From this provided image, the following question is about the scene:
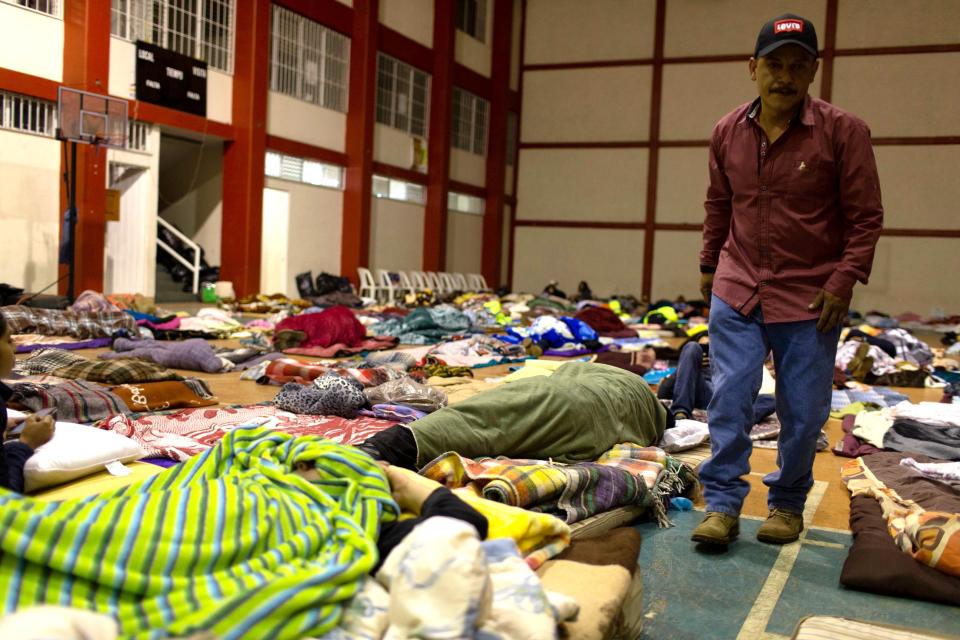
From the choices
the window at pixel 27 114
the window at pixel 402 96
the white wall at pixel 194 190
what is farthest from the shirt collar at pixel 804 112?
the window at pixel 402 96

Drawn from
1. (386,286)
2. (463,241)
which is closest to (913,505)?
(386,286)

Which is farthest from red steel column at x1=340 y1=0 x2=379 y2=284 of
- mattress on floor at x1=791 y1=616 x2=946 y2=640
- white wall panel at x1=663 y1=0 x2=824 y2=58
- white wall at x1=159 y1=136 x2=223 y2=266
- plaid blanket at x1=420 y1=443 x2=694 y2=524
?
mattress on floor at x1=791 y1=616 x2=946 y2=640

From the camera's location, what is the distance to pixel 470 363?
7.35 metres

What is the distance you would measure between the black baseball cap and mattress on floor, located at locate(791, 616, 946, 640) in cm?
168

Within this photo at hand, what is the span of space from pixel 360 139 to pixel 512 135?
6483 mm

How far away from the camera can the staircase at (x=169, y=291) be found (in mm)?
13539

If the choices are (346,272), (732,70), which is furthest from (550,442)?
(732,70)

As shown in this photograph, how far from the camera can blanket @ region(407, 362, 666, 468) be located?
120 inches

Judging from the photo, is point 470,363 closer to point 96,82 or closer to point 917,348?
point 917,348

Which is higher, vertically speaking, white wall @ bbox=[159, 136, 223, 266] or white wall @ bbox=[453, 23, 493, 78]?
white wall @ bbox=[453, 23, 493, 78]

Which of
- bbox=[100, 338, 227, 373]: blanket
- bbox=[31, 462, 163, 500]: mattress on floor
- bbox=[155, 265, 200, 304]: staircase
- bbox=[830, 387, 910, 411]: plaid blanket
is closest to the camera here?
bbox=[31, 462, 163, 500]: mattress on floor

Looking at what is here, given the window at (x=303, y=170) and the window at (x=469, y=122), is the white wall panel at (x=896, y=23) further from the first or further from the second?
the window at (x=303, y=170)

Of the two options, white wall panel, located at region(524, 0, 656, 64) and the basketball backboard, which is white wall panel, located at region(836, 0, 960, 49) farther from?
the basketball backboard

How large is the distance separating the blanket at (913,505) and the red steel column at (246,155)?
11.6 m
